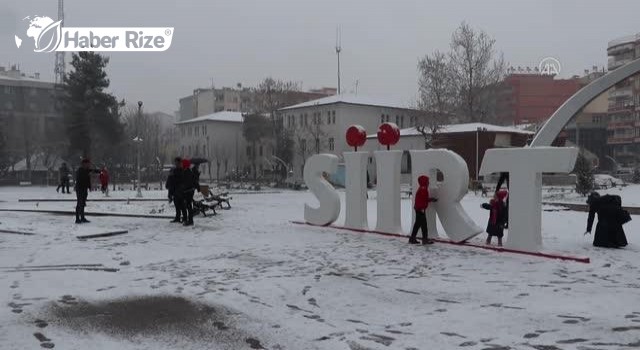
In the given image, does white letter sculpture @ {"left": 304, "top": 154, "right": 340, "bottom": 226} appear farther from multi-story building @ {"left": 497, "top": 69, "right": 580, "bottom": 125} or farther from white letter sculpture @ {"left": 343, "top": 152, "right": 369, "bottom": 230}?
multi-story building @ {"left": 497, "top": 69, "right": 580, "bottom": 125}

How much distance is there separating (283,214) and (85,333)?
14.8 metres

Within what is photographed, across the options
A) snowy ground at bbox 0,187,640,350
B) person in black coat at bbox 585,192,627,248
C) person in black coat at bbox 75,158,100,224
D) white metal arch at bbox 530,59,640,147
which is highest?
white metal arch at bbox 530,59,640,147

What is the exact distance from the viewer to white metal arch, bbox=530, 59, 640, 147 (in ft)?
47.7

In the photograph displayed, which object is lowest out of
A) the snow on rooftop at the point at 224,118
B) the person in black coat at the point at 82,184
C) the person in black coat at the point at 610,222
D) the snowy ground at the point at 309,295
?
the snowy ground at the point at 309,295

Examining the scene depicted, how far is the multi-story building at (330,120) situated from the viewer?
66.8 metres

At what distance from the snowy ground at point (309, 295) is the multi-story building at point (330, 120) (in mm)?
53562

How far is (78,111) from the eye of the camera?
4622cm

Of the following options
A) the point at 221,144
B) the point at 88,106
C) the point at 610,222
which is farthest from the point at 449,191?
the point at 221,144

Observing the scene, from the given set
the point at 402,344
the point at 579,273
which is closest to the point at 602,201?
the point at 579,273

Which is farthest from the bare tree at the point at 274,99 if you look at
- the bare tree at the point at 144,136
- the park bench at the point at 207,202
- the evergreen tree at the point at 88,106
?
the park bench at the point at 207,202

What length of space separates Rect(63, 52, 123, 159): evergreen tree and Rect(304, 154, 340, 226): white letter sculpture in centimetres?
3440

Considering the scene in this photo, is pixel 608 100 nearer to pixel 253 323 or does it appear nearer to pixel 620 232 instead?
pixel 620 232

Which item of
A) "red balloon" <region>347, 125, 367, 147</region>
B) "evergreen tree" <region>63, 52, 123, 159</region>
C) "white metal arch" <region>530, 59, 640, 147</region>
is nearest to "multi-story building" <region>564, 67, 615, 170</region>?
"evergreen tree" <region>63, 52, 123, 159</region>

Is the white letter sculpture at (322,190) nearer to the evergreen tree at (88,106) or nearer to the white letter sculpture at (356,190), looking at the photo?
the white letter sculpture at (356,190)
